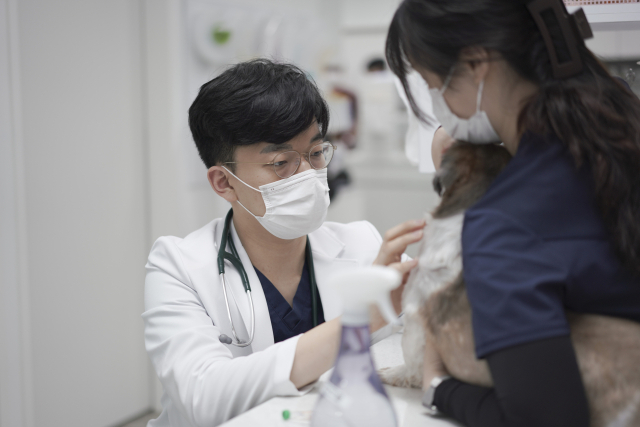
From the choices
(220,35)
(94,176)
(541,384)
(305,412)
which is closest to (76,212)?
(94,176)

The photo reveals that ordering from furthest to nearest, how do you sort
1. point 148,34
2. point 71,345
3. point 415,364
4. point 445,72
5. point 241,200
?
point 148,34, point 71,345, point 241,200, point 415,364, point 445,72

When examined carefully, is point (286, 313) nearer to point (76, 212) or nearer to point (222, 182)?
point (222, 182)

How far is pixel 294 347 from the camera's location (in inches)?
39.9

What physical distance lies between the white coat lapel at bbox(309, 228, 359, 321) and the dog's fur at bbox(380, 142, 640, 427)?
44cm

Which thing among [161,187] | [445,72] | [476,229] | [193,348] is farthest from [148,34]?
[476,229]

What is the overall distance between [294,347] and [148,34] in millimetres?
1987

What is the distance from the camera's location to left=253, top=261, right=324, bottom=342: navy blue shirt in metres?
1.33

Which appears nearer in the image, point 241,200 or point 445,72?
point 445,72

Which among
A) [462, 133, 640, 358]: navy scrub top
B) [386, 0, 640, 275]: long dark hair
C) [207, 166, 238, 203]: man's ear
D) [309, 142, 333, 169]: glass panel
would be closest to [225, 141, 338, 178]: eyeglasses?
[309, 142, 333, 169]: glass panel

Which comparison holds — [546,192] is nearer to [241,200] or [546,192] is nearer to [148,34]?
[241,200]

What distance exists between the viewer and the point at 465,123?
0.83 meters

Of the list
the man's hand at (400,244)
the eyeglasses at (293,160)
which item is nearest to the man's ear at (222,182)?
the eyeglasses at (293,160)

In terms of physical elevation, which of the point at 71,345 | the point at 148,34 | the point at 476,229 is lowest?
the point at 71,345

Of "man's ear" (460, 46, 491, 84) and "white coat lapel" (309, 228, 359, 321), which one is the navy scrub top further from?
"white coat lapel" (309, 228, 359, 321)
